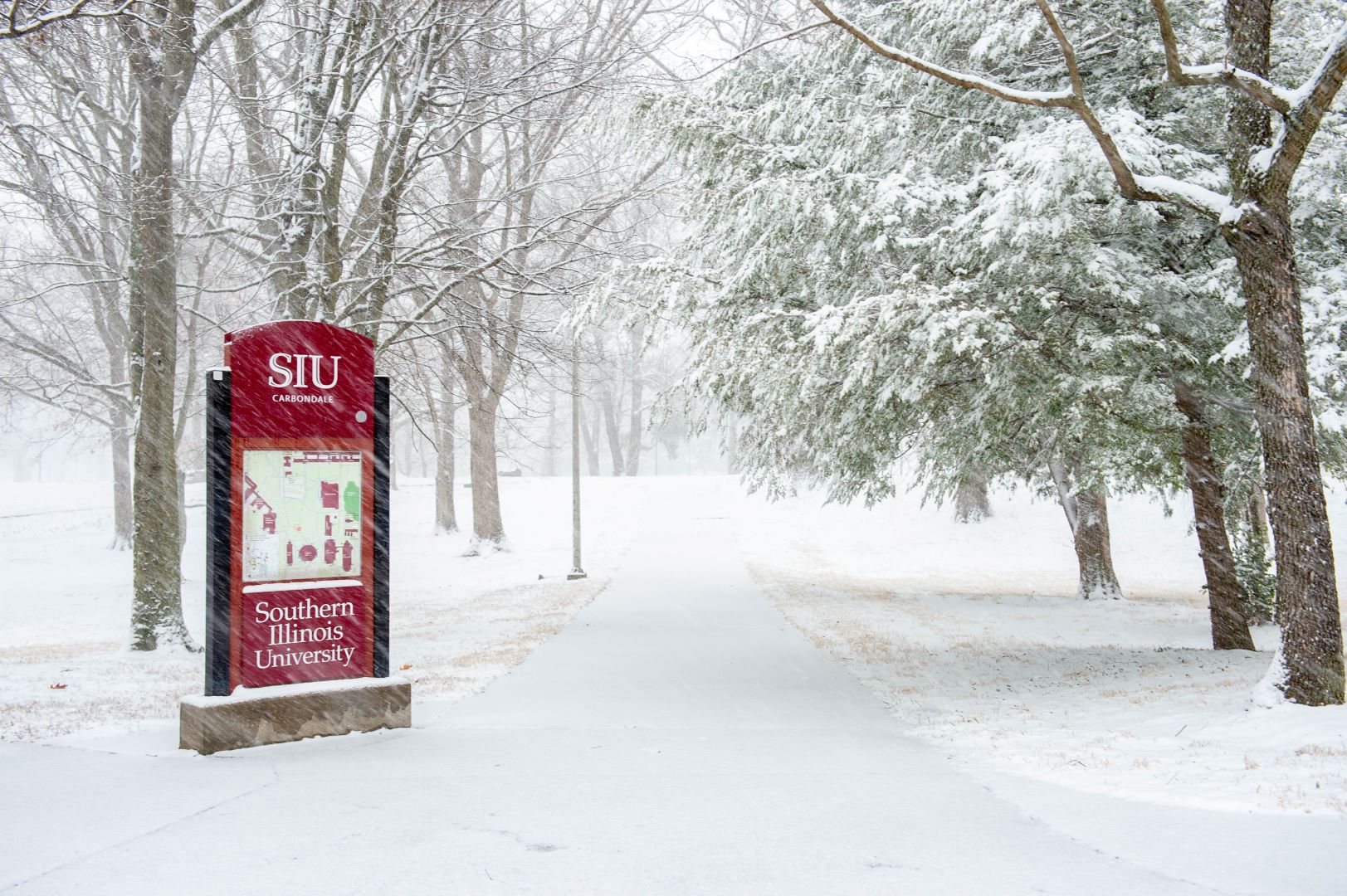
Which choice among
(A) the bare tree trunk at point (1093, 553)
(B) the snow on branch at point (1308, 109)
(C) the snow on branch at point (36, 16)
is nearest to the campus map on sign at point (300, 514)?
(C) the snow on branch at point (36, 16)

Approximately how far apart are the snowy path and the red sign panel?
0.67 metres

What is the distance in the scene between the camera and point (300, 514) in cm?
675

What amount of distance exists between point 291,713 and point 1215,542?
10.9 metres

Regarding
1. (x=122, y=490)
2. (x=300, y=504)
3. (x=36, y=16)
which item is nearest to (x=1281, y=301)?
(x=300, y=504)

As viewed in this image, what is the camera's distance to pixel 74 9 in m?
6.80

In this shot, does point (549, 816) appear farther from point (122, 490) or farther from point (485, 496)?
point (122, 490)

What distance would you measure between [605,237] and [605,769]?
11.9m

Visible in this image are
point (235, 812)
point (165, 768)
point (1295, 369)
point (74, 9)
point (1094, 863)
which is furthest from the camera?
point (1295, 369)

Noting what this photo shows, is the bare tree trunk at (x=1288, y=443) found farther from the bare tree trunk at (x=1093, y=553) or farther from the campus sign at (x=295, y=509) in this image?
the bare tree trunk at (x=1093, y=553)

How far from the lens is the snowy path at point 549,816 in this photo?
3986 millimetres

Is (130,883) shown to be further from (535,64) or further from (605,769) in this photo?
(535,64)

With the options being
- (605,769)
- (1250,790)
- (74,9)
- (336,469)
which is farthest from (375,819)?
(74,9)

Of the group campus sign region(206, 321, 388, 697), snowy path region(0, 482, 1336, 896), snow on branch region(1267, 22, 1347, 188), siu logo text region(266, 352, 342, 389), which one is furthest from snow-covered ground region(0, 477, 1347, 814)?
snow on branch region(1267, 22, 1347, 188)

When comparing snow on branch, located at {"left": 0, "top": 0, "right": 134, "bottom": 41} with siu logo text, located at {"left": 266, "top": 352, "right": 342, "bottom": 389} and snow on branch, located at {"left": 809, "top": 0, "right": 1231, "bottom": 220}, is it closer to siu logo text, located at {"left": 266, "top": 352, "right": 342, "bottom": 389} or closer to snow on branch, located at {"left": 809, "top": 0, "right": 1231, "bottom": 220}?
siu logo text, located at {"left": 266, "top": 352, "right": 342, "bottom": 389}
